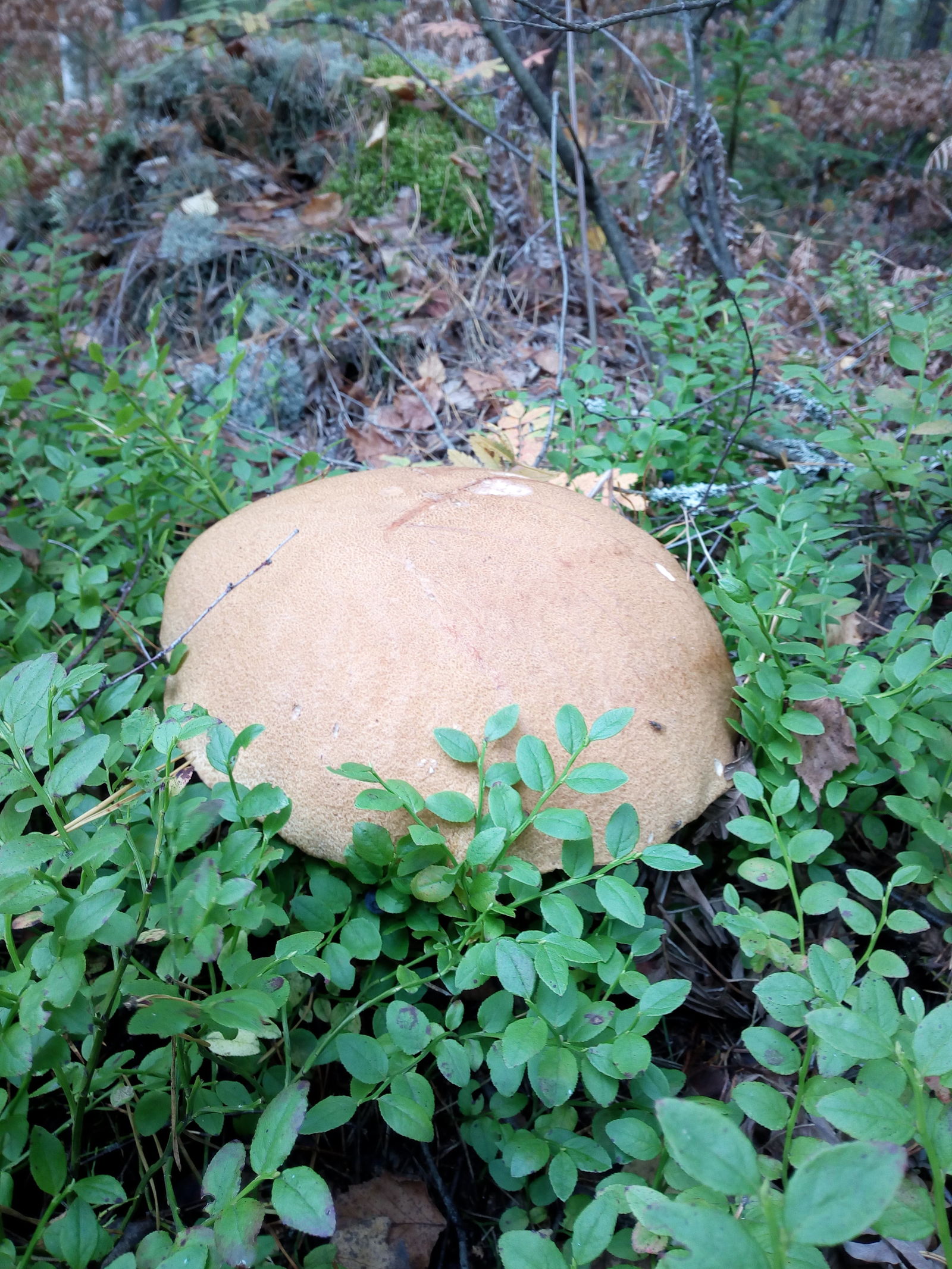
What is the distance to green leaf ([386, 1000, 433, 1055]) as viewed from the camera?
1221mm

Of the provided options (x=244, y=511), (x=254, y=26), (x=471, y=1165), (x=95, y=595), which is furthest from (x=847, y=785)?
(x=254, y=26)

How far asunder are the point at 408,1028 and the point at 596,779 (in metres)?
0.52

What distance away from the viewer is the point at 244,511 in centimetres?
197

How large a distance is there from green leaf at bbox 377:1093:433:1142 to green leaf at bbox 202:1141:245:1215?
8.4 inches

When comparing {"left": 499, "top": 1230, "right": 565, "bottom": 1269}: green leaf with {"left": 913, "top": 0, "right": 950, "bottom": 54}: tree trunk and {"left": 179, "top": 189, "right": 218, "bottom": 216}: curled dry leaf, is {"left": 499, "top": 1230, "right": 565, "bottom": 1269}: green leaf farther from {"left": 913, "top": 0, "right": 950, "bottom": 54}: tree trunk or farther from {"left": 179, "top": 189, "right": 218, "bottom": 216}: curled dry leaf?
{"left": 913, "top": 0, "right": 950, "bottom": 54}: tree trunk

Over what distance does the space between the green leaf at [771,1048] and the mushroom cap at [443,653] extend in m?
0.36

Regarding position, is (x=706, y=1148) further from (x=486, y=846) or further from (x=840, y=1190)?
(x=486, y=846)

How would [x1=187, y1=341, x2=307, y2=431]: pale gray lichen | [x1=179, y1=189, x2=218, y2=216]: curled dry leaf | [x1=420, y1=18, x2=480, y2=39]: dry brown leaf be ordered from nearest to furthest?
1. [x1=187, y1=341, x2=307, y2=431]: pale gray lichen
2. [x1=179, y1=189, x2=218, y2=216]: curled dry leaf
3. [x1=420, y1=18, x2=480, y2=39]: dry brown leaf

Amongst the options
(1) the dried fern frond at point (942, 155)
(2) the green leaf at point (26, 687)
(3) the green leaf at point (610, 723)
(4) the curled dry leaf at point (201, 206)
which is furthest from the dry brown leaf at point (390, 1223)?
(1) the dried fern frond at point (942, 155)

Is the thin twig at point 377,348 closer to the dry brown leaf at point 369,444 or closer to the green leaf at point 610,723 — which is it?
the dry brown leaf at point 369,444

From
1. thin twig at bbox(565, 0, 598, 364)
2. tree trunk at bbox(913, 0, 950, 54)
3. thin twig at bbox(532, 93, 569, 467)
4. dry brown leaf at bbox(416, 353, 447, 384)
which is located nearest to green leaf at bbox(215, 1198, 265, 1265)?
thin twig at bbox(532, 93, 569, 467)

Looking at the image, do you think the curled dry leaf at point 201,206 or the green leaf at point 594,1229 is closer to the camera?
the green leaf at point 594,1229

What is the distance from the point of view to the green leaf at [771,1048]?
1128 mm

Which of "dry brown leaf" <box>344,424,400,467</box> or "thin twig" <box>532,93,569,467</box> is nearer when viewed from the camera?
"thin twig" <box>532,93,569,467</box>
